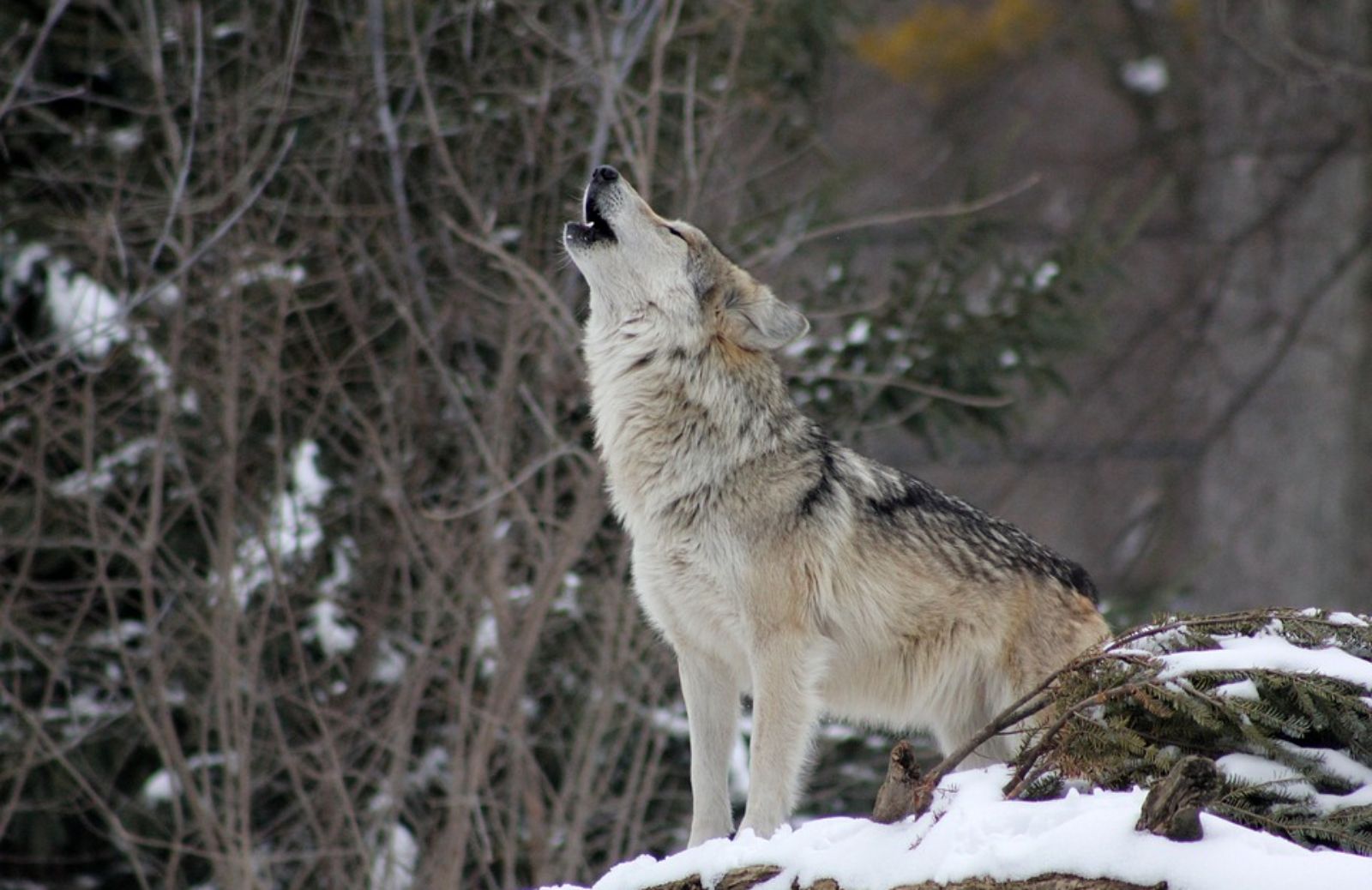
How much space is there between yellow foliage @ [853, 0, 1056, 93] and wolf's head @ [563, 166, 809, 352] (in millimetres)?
15624

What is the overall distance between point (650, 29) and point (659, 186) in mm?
1023

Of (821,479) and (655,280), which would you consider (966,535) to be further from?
(655,280)

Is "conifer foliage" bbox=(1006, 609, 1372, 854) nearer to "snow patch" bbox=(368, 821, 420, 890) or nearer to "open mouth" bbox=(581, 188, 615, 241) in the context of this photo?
"open mouth" bbox=(581, 188, 615, 241)

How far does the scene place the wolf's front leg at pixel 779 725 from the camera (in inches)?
208

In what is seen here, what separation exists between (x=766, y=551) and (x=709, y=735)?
0.69m

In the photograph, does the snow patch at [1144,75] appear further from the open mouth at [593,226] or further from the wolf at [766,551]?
the open mouth at [593,226]

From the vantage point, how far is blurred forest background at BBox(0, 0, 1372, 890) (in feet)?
28.3

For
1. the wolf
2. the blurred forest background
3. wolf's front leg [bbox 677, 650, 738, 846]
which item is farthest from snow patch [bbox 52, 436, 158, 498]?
wolf's front leg [bbox 677, 650, 738, 846]

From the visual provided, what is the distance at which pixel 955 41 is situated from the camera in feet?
70.4

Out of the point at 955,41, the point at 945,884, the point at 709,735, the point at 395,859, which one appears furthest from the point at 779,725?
the point at 955,41

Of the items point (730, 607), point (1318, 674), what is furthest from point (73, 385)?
point (1318, 674)

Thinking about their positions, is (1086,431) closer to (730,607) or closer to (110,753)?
(110,753)

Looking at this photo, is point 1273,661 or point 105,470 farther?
point 105,470

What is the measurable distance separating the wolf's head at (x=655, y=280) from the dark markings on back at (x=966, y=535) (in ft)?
2.44
